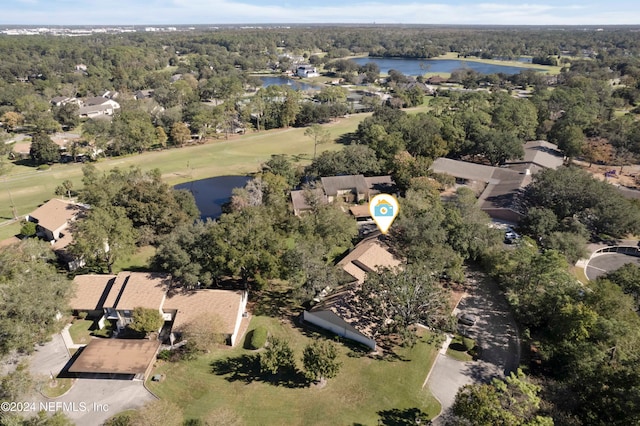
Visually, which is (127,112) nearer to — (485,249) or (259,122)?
(259,122)

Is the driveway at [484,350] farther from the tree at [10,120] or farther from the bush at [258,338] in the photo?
the tree at [10,120]

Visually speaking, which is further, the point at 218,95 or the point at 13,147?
the point at 218,95

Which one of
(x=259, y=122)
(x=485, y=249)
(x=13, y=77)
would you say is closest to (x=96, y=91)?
(x=13, y=77)

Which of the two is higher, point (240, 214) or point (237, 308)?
point (240, 214)

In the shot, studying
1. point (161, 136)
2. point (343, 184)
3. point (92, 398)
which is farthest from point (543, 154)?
point (92, 398)

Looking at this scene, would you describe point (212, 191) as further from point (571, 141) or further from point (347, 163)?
point (571, 141)

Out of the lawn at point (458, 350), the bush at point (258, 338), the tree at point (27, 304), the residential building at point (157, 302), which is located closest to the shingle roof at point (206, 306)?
the residential building at point (157, 302)

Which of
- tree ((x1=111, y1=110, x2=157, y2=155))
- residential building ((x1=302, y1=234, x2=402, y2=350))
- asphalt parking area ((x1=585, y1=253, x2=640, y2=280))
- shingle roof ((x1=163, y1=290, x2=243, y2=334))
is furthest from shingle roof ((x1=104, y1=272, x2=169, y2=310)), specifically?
A: tree ((x1=111, y1=110, x2=157, y2=155))
